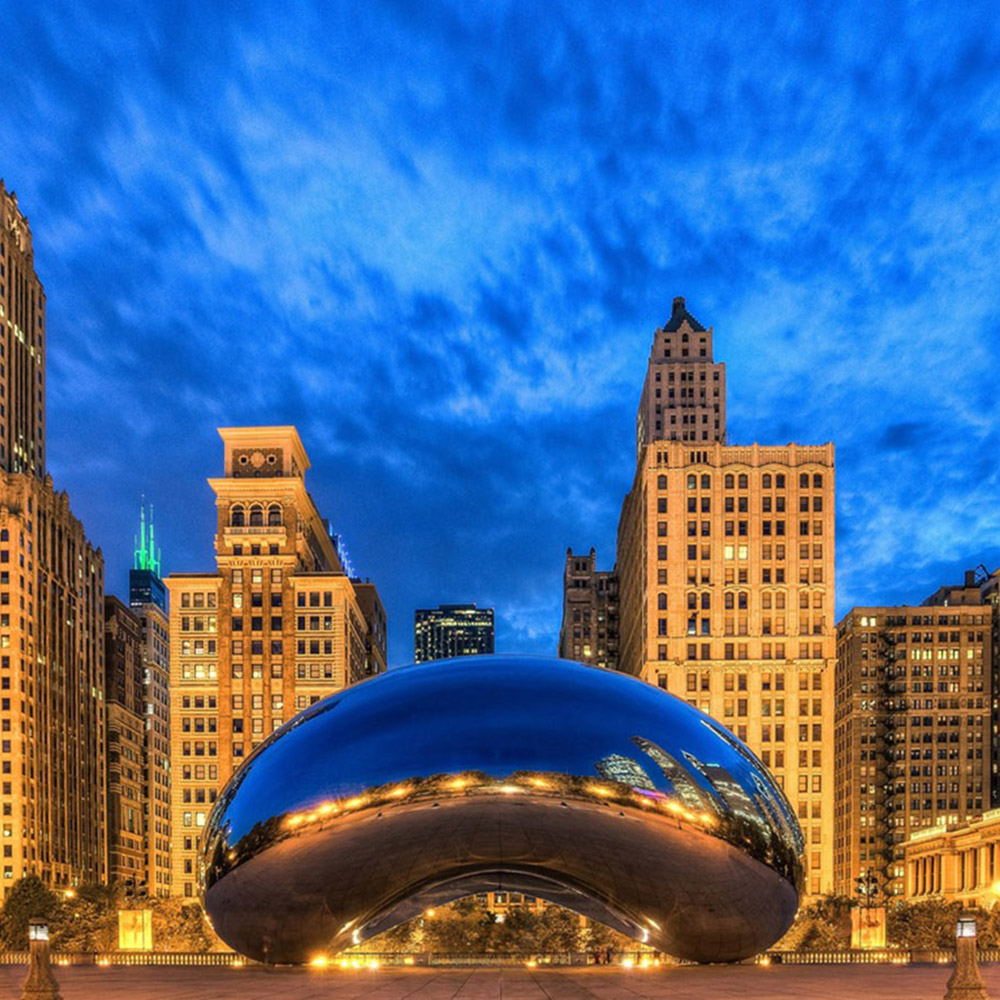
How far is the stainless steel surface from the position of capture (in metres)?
11.2

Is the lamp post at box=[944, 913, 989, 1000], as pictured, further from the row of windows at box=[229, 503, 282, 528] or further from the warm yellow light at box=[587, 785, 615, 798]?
the row of windows at box=[229, 503, 282, 528]

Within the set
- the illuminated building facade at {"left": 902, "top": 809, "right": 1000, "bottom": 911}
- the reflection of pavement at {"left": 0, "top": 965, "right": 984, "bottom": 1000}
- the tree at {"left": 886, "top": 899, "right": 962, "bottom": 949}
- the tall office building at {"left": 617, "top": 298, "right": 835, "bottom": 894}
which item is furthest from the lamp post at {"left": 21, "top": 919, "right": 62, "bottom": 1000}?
the illuminated building facade at {"left": 902, "top": 809, "right": 1000, "bottom": 911}

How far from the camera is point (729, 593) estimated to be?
9062 centimetres

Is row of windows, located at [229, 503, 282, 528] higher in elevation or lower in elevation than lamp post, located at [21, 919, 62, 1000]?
higher

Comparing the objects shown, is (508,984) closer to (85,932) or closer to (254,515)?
(85,932)

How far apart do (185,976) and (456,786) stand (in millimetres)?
16258

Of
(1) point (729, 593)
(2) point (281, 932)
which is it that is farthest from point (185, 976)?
(1) point (729, 593)

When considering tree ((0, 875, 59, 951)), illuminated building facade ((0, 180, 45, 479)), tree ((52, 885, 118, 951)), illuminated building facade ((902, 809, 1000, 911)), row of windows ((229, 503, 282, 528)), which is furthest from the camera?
illuminated building facade ((0, 180, 45, 479))

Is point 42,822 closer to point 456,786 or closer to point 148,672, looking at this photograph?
point 148,672

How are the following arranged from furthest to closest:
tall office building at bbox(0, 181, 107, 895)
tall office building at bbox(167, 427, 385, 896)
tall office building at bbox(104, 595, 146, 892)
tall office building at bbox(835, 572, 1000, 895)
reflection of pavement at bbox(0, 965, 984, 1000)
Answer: tall office building at bbox(104, 595, 146, 892) < tall office building at bbox(835, 572, 1000, 895) < tall office building at bbox(167, 427, 385, 896) < tall office building at bbox(0, 181, 107, 895) < reflection of pavement at bbox(0, 965, 984, 1000)

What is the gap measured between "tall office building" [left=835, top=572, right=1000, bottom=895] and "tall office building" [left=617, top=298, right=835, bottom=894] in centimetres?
5042

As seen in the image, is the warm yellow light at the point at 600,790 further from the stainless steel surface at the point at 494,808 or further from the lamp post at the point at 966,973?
the lamp post at the point at 966,973

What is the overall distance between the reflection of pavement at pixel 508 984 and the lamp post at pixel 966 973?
1.26 meters

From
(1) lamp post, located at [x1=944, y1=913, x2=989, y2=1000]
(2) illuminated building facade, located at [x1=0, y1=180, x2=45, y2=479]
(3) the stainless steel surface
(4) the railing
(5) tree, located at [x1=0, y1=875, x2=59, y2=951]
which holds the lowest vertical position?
(5) tree, located at [x1=0, y1=875, x2=59, y2=951]
